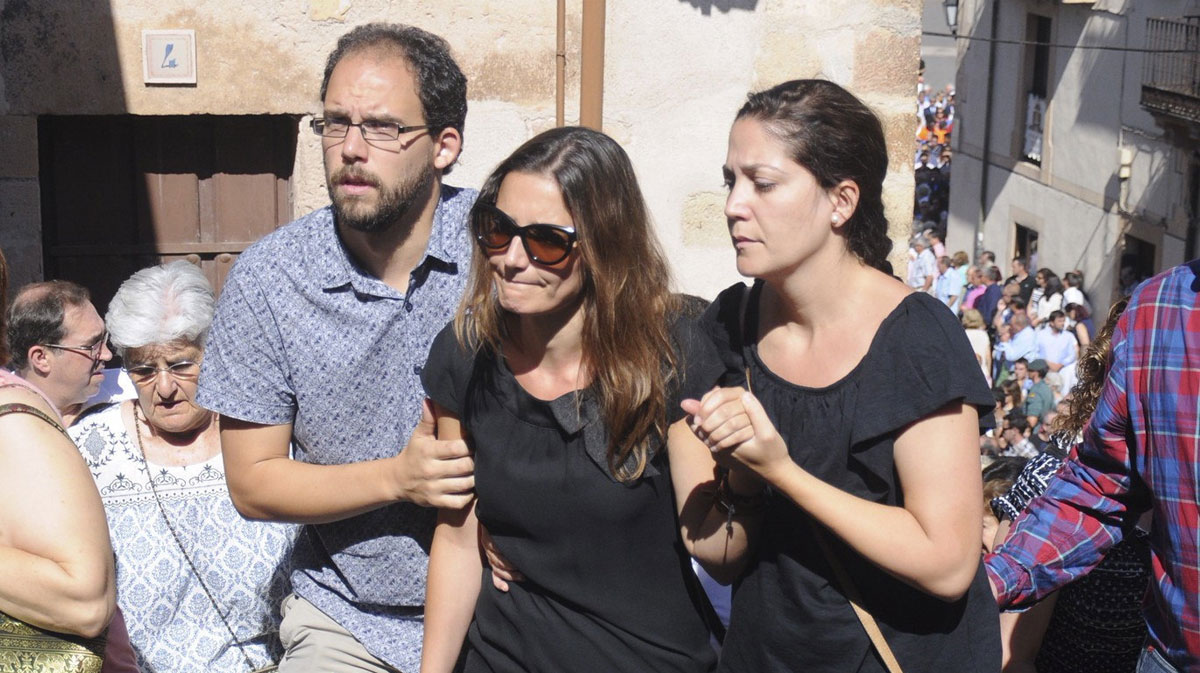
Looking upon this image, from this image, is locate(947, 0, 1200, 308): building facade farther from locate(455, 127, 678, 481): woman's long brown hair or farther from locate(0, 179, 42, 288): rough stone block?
locate(455, 127, 678, 481): woman's long brown hair

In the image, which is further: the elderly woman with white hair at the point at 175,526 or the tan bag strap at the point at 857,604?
the elderly woman with white hair at the point at 175,526

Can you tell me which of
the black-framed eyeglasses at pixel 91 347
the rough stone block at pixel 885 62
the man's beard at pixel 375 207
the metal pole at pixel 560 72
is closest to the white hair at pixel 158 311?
the black-framed eyeglasses at pixel 91 347

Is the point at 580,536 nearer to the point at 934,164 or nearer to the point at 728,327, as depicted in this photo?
the point at 728,327

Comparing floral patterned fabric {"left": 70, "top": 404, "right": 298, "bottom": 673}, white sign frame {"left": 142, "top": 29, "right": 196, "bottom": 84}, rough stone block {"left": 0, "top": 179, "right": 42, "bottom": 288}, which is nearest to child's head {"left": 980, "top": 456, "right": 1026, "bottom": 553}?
floral patterned fabric {"left": 70, "top": 404, "right": 298, "bottom": 673}

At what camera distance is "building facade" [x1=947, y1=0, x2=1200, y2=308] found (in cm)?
1658

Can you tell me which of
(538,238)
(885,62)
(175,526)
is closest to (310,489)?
(538,238)

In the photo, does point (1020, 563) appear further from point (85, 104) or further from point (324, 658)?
point (85, 104)

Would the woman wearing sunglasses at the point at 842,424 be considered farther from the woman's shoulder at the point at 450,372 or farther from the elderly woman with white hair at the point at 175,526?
the elderly woman with white hair at the point at 175,526

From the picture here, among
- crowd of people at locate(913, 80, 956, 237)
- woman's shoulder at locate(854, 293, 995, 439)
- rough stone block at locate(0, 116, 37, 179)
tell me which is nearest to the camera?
woman's shoulder at locate(854, 293, 995, 439)

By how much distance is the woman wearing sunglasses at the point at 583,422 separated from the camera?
2391 mm

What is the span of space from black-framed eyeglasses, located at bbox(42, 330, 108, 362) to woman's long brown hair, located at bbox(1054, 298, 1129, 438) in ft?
8.43

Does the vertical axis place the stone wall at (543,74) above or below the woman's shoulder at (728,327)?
above

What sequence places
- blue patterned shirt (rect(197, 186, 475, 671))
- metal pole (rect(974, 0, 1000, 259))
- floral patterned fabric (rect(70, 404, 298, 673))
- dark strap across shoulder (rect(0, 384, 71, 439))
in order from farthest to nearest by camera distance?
metal pole (rect(974, 0, 1000, 259))
floral patterned fabric (rect(70, 404, 298, 673))
blue patterned shirt (rect(197, 186, 475, 671))
dark strap across shoulder (rect(0, 384, 71, 439))

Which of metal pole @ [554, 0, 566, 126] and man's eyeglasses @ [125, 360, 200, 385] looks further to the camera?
metal pole @ [554, 0, 566, 126]
